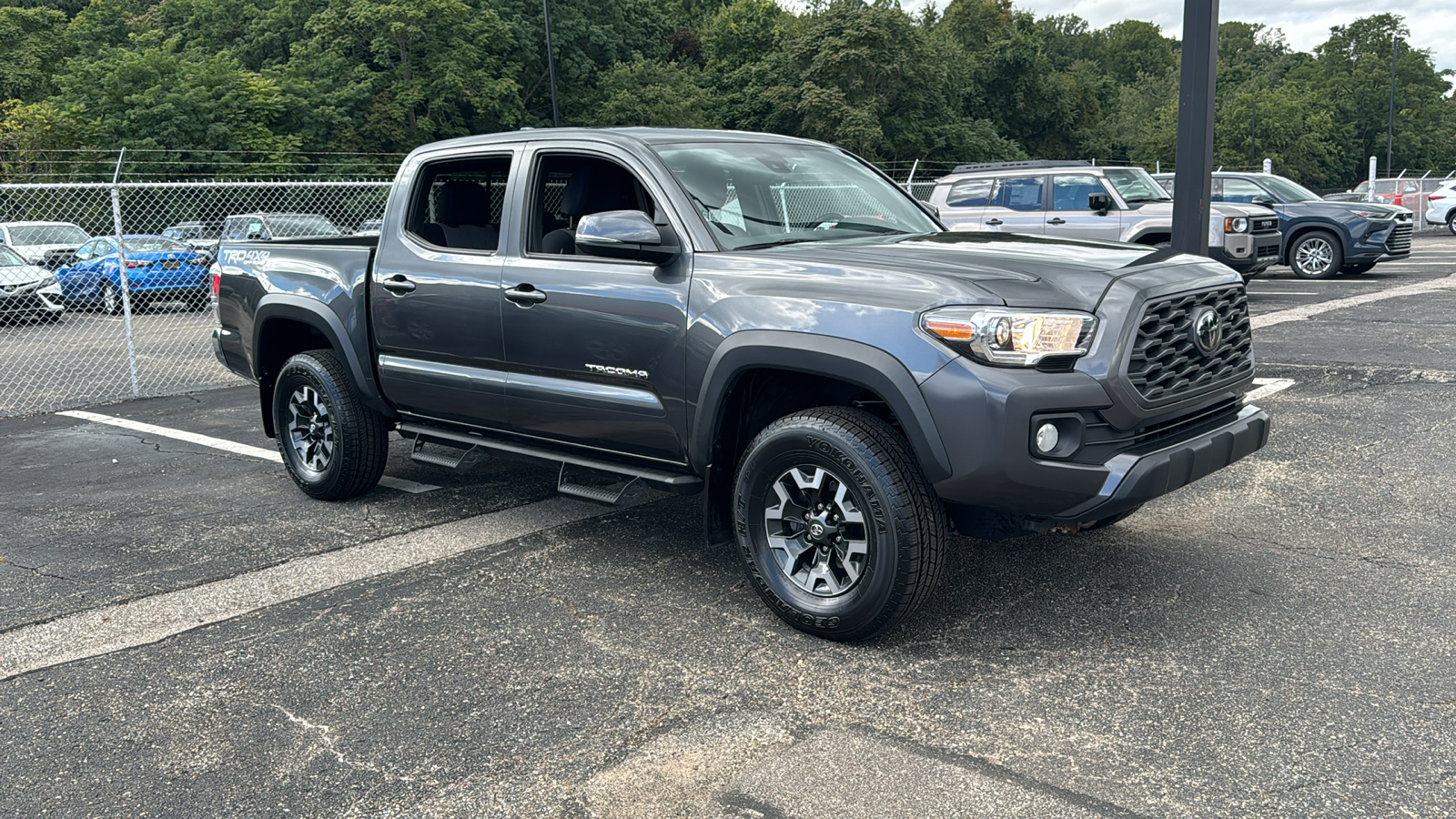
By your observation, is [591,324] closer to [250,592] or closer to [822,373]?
[822,373]

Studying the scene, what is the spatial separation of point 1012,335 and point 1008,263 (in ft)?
1.54

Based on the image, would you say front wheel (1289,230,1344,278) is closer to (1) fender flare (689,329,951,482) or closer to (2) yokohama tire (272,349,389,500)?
(2) yokohama tire (272,349,389,500)

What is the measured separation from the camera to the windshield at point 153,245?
17811 mm

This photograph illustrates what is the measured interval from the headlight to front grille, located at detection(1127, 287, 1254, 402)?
0.79ft

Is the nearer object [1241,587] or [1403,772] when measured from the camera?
[1403,772]

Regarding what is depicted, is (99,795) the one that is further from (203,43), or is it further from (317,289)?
(203,43)

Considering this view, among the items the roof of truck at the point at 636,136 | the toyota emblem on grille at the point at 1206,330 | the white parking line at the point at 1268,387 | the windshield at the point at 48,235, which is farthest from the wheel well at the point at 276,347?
the windshield at the point at 48,235

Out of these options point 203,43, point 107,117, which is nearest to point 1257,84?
point 203,43

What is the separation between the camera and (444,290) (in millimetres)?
5387

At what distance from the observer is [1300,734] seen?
3303 millimetres

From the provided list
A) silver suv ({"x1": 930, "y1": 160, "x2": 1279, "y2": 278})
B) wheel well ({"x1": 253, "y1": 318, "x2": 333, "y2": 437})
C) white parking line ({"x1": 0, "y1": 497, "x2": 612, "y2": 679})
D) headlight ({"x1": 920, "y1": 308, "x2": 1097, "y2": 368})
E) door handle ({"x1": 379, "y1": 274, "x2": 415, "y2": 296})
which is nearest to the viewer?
headlight ({"x1": 920, "y1": 308, "x2": 1097, "y2": 368})

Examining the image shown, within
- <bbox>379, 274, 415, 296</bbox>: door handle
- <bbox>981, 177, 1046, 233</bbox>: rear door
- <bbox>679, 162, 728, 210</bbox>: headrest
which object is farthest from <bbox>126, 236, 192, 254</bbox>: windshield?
<bbox>679, 162, 728, 210</bbox>: headrest

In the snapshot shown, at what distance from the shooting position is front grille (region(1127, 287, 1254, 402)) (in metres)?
3.86

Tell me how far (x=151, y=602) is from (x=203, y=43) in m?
49.5
